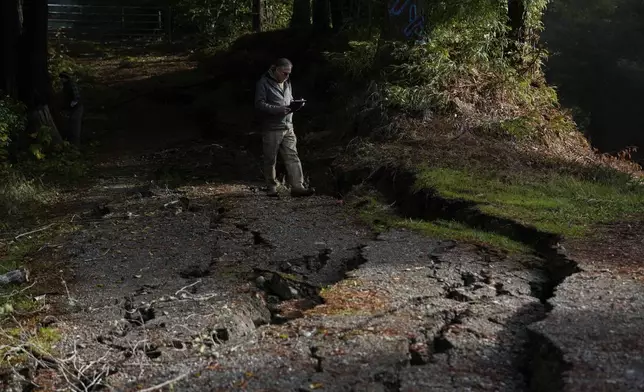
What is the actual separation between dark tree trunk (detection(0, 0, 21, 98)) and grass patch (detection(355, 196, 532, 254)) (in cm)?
773

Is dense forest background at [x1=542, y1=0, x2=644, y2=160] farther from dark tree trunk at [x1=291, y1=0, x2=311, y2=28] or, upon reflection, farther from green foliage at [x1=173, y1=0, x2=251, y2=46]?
green foliage at [x1=173, y1=0, x2=251, y2=46]

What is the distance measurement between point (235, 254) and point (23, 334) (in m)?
2.44

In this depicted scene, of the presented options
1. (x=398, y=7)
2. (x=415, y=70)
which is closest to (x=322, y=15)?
(x=398, y=7)

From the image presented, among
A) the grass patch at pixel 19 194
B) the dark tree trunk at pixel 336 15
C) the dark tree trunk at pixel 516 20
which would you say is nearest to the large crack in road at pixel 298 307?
the grass patch at pixel 19 194

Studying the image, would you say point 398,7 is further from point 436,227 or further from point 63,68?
point 63,68

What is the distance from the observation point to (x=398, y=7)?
14258 millimetres

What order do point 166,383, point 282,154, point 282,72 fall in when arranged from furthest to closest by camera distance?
point 282,154, point 282,72, point 166,383

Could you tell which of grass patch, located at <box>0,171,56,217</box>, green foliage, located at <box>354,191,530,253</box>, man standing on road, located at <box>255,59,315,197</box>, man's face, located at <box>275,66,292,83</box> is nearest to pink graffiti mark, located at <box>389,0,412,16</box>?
man standing on road, located at <box>255,59,315,197</box>

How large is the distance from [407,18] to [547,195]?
524 cm

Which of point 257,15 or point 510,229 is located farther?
point 257,15

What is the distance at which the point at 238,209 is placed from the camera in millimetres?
9961

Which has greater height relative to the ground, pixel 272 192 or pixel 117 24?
pixel 117 24

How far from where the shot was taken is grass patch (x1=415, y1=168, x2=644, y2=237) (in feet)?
28.6

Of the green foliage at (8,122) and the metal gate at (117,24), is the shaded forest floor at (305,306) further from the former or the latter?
the metal gate at (117,24)
